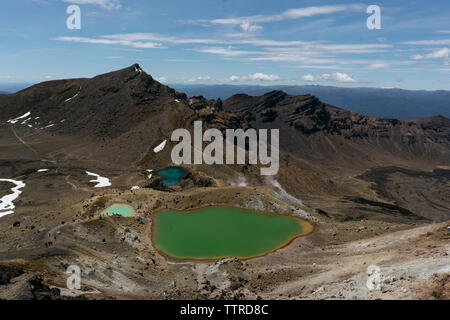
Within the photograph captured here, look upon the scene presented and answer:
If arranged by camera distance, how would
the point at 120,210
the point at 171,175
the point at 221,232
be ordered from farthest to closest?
the point at 171,175
the point at 120,210
the point at 221,232

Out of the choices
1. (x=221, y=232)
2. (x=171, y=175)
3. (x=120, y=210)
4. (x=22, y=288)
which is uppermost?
(x=22, y=288)

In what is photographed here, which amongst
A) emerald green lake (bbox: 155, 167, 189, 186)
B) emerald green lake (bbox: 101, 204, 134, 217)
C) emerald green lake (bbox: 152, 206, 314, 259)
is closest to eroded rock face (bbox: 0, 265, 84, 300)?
emerald green lake (bbox: 152, 206, 314, 259)

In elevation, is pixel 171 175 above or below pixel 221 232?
above

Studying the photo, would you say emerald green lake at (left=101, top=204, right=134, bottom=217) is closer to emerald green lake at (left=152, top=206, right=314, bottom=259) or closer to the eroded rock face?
emerald green lake at (left=152, top=206, right=314, bottom=259)

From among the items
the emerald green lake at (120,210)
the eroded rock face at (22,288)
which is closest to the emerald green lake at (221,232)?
the emerald green lake at (120,210)

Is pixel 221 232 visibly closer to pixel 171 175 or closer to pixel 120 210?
pixel 120 210

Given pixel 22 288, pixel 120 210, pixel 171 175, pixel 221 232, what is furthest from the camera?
pixel 171 175

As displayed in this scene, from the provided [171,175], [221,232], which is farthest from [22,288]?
[171,175]

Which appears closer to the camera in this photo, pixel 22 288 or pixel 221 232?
pixel 22 288
